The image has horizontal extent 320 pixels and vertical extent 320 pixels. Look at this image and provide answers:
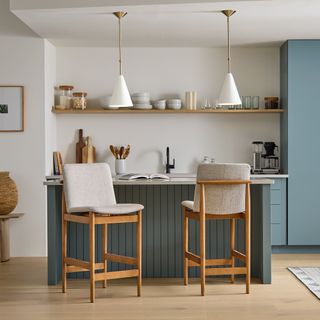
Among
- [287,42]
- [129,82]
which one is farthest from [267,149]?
[129,82]

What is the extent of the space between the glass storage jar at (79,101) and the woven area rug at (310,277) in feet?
9.12

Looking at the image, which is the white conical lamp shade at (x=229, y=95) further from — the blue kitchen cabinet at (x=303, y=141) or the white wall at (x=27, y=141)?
the white wall at (x=27, y=141)

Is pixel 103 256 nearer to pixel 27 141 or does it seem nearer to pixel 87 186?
pixel 87 186

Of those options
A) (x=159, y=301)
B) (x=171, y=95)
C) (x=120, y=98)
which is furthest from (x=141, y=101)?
(x=159, y=301)

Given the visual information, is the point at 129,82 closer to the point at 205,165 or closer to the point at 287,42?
the point at 287,42

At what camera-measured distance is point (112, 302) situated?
15.9 ft

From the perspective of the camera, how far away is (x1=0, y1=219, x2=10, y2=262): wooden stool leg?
262 inches

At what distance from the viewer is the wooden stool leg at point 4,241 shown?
21.8ft

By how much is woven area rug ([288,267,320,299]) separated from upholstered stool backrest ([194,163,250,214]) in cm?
83

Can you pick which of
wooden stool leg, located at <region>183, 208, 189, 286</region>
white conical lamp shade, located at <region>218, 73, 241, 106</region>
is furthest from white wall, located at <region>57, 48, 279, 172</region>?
wooden stool leg, located at <region>183, 208, 189, 286</region>

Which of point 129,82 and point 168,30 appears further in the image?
point 129,82

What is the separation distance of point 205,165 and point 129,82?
279 centimetres

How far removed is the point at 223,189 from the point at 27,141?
2.63 meters

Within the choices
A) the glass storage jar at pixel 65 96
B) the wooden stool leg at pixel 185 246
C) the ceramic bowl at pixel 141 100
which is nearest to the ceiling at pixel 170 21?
the glass storage jar at pixel 65 96
